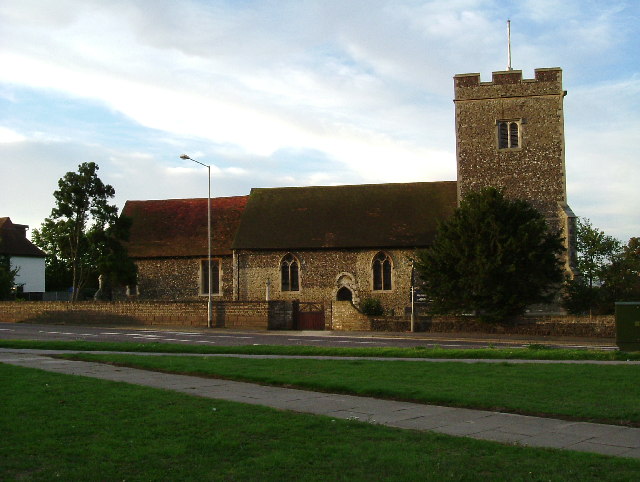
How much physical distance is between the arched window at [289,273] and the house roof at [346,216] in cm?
93

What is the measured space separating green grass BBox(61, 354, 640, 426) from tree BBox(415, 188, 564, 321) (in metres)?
14.6

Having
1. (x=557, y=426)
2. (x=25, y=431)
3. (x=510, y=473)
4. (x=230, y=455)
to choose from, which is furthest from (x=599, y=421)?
(x=25, y=431)

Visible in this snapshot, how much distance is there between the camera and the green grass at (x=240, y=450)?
20.6 feet

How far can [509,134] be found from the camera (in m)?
39.9

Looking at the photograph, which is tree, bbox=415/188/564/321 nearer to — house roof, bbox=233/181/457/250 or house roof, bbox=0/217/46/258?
house roof, bbox=233/181/457/250

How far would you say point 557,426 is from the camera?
28.9 feet

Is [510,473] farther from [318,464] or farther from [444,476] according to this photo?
[318,464]

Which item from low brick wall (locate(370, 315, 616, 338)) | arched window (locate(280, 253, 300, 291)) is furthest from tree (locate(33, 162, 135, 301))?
low brick wall (locate(370, 315, 616, 338))

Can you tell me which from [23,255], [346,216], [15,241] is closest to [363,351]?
[346,216]

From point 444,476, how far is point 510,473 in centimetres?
66

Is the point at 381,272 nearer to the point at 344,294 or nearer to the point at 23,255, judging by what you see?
the point at 344,294

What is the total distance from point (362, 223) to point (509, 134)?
10.2m

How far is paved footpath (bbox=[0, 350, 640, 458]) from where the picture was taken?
26.0 ft

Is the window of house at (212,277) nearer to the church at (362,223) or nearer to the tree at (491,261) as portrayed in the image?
the church at (362,223)
